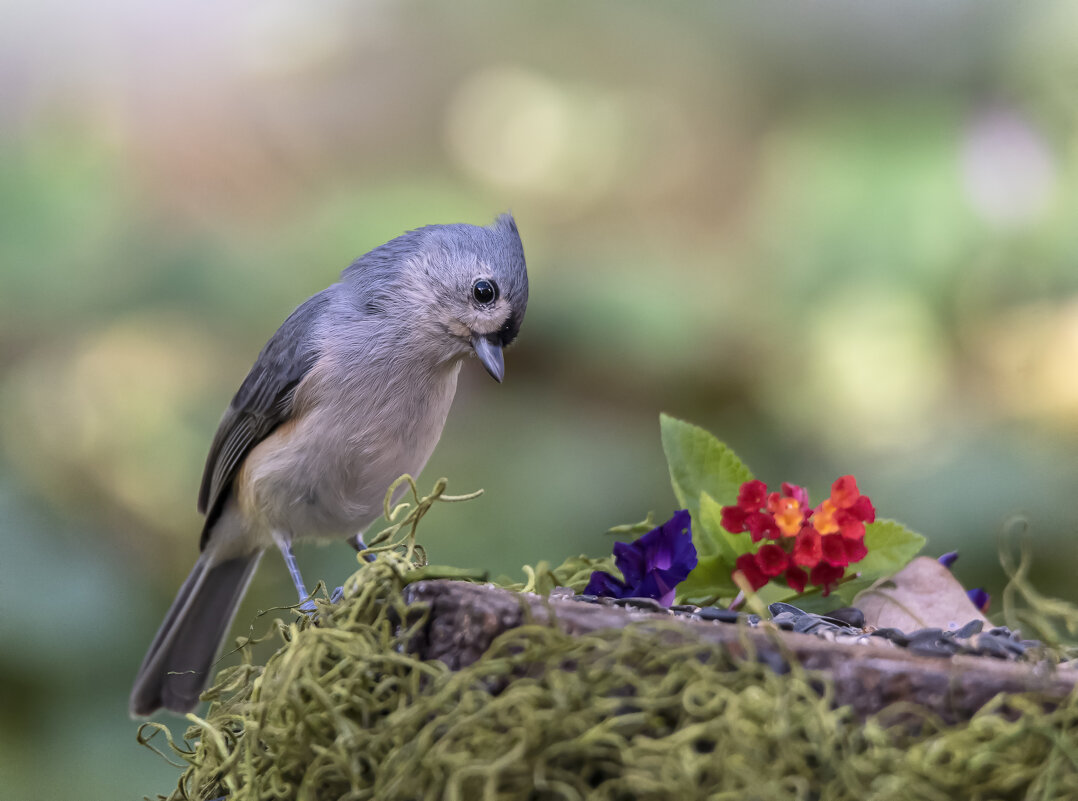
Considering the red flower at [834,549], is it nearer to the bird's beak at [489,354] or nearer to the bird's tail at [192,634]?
the bird's beak at [489,354]

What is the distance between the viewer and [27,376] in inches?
140

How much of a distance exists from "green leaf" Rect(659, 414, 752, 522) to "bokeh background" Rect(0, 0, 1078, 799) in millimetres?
1571

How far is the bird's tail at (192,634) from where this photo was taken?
2471mm

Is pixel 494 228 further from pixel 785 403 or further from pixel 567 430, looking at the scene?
pixel 785 403

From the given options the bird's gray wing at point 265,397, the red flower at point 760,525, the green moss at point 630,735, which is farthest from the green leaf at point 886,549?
the bird's gray wing at point 265,397

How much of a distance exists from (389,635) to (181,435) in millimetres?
2405

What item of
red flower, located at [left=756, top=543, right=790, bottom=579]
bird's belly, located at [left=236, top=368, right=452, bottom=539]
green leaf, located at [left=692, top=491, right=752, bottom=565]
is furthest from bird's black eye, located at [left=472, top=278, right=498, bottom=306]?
red flower, located at [left=756, top=543, right=790, bottom=579]

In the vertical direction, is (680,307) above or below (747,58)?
below

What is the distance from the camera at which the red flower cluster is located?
167 cm

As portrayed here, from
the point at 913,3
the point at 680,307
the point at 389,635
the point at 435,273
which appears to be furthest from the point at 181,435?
the point at 913,3

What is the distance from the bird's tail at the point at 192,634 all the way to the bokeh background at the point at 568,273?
525 mm

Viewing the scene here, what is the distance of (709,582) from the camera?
5.71 ft

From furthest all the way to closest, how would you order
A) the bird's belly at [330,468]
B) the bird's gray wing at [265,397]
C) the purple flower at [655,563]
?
the bird's gray wing at [265,397]
the bird's belly at [330,468]
the purple flower at [655,563]

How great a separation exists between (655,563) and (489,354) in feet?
2.68
